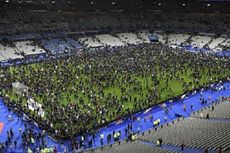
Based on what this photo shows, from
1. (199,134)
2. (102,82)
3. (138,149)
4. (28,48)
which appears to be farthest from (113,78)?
(28,48)

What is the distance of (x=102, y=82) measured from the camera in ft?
158

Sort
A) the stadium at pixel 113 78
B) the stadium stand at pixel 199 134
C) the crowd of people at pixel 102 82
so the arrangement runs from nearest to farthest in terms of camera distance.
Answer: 1. the stadium stand at pixel 199 134
2. the stadium at pixel 113 78
3. the crowd of people at pixel 102 82

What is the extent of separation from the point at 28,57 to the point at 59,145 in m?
39.8

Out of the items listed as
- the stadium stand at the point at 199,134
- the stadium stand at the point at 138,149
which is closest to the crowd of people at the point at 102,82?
the stadium stand at the point at 138,149

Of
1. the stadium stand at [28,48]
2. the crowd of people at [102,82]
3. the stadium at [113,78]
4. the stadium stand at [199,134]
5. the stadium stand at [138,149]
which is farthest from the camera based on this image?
the stadium stand at [28,48]

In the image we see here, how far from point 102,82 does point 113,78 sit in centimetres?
178

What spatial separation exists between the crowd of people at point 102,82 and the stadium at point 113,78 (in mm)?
155

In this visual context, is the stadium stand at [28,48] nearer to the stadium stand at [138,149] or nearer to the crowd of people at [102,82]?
the crowd of people at [102,82]

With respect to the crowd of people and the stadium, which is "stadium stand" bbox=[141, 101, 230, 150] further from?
the crowd of people

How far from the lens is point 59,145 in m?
30.3

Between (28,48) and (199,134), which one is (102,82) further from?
(28,48)

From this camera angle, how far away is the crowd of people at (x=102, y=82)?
36.0 m

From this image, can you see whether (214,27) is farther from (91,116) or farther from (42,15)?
(91,116)

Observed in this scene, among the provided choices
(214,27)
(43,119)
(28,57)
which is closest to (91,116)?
(43,119)
